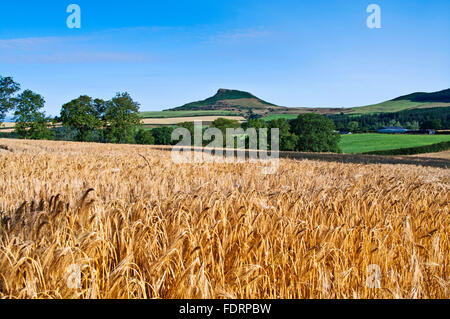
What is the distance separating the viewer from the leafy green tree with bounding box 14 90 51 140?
69875mm

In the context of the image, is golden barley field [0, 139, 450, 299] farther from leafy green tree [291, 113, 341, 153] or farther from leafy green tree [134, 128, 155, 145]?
leafy green tree [134, 128, 155, 145]

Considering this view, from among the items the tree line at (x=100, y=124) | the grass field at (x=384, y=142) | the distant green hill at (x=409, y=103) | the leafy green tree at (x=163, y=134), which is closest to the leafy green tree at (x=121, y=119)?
the tree line at (x=100, y=124)

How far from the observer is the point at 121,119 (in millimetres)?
75125

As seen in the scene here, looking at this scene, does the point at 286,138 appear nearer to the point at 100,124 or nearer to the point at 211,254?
the point at 100,124

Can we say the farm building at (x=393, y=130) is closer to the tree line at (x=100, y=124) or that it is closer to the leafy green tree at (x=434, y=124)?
the leafy green tree at (x=434, y=124)

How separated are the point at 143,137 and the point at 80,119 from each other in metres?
14.7

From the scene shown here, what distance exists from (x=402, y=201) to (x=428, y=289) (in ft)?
7.60

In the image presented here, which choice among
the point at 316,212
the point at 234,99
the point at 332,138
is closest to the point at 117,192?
the point at 316,212

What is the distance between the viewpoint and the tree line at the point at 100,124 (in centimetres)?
7169

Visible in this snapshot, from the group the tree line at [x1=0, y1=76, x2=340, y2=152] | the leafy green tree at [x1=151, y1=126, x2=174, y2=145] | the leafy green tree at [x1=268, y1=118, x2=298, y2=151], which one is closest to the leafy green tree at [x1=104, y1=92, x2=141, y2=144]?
the tree line at [x1=0, y1=76, x2=340, y2=152]

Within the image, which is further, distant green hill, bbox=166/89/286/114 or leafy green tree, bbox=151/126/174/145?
distant green hill, bbox=166/89/286/114

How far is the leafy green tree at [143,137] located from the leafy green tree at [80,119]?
9541 mm
